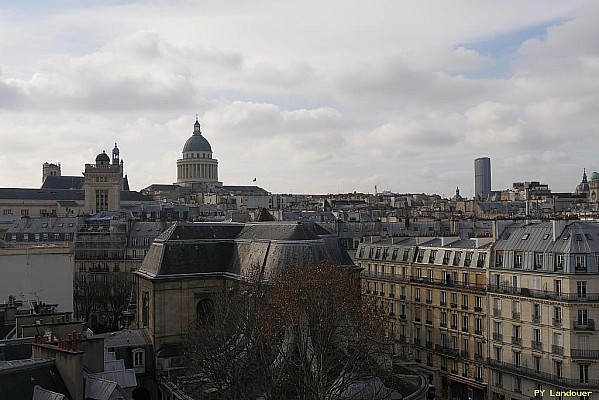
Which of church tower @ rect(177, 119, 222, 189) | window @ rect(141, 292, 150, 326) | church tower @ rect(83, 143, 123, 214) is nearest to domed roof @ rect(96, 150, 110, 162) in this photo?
church tower @ rect(83, 143, 123, 214)

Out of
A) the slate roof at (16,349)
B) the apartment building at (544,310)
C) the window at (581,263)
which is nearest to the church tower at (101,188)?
the apartment building at (544,310)

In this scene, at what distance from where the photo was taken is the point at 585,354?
108 feet

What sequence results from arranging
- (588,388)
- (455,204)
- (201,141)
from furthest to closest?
(201,141)
(455,204)
(588,388)

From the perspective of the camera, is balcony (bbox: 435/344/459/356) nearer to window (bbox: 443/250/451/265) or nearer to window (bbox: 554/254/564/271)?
window (bbox: 443/250/451/265)

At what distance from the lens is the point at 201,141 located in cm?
17462

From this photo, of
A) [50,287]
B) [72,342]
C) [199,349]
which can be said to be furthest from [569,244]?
[50,287]

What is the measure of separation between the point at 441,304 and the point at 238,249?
490 inches

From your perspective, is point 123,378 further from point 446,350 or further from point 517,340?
point 446,350

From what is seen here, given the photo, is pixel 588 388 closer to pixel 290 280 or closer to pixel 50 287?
pixel 290 280

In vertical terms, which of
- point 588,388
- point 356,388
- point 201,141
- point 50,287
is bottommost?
point 588,388

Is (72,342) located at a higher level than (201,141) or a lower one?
lower

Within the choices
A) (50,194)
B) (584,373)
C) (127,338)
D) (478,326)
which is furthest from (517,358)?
(50,194)

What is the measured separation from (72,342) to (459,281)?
2559cm

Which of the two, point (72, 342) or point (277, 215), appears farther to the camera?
point (277, 215)
